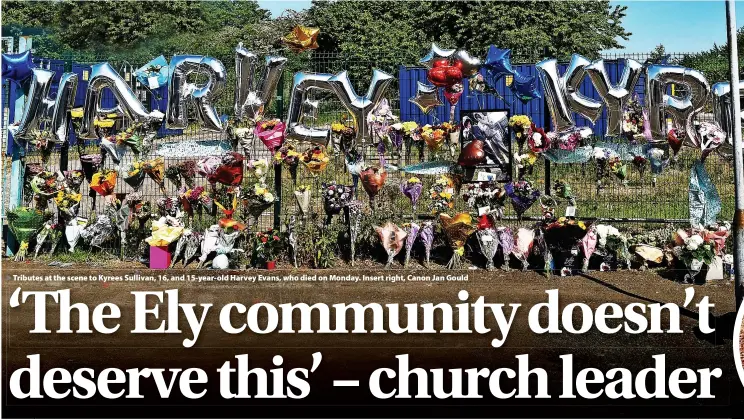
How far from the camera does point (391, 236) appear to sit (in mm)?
12664

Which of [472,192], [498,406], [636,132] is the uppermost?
[636,132]

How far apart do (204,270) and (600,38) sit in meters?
26.0

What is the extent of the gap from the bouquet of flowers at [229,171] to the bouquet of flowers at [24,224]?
267cm

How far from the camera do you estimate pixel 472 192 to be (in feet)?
41.1

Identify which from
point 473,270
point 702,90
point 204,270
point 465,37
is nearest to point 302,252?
point 204,270

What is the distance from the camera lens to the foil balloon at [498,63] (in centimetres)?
1279

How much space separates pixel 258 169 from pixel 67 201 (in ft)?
9.22

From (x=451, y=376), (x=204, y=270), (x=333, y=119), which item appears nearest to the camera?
(x=451, y=376)

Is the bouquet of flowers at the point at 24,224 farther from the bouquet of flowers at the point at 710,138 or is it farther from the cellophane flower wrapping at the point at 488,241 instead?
the bouquet of flowers at the point at 710,138

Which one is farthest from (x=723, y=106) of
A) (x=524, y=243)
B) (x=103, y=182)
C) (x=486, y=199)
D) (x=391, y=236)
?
(x=103, y=182)

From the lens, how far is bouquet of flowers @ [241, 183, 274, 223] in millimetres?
12539

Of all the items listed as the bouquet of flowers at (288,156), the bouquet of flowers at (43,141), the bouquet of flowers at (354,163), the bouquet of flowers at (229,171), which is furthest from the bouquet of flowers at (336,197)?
the bouquet of flowers at (43,141)

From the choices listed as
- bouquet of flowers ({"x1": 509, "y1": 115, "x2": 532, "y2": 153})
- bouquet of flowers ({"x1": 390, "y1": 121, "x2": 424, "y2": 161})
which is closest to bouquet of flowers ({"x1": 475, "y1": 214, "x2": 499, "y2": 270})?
bouquet of flowers ({"x1": 509, "y1": 115, "x2": 532, "y2": 153})

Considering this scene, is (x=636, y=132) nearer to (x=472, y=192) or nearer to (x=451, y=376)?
(x=472, y=192)
